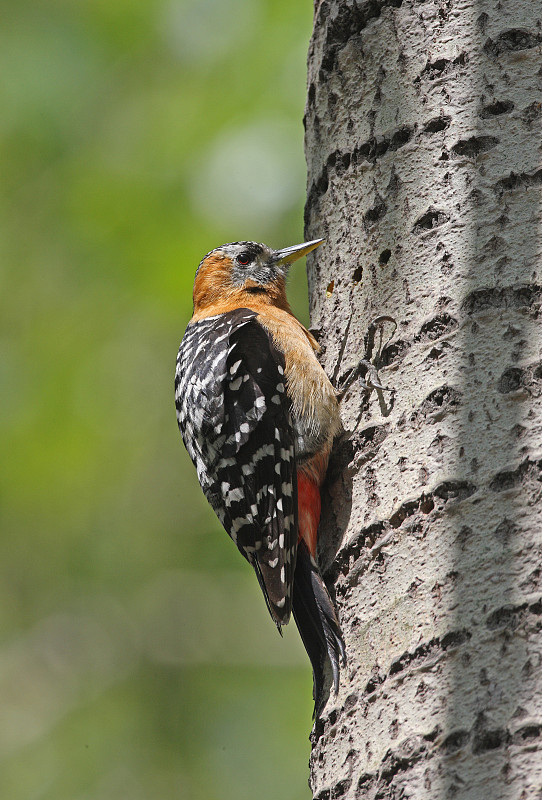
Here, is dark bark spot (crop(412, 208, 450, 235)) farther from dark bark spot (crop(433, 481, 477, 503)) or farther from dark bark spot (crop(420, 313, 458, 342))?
dark bark spot (crop(433, 481, 477, 503))

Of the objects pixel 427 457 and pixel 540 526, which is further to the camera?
pixel 427 457

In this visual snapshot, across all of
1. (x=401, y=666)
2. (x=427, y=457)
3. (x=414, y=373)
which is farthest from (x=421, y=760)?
(x=414, y=373)

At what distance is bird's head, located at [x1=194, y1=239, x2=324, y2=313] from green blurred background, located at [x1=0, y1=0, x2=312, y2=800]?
0.57m

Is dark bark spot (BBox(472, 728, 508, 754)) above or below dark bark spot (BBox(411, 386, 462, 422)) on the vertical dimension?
below

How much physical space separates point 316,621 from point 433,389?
86 centimetres

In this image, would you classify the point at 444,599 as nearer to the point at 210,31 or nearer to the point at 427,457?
the point at 427,457

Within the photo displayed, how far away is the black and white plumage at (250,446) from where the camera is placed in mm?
3193

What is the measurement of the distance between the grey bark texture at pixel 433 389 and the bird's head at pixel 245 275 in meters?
1.25

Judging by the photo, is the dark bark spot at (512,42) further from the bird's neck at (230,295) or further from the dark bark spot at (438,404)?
the bird's neck at (230,295)

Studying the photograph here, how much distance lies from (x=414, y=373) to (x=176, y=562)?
203 inches

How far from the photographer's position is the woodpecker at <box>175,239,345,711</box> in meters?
3.08

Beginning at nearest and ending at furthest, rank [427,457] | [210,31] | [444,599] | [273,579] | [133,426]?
[444,599] → [427,457] → [273,579] → [210,31] → [133,426]

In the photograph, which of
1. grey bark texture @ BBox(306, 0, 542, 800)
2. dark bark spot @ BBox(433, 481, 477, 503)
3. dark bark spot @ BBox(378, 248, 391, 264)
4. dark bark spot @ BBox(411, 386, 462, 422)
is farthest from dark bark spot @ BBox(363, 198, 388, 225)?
dark bark spot @ BBox(433, 481, 477, 503)

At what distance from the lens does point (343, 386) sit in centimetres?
316
